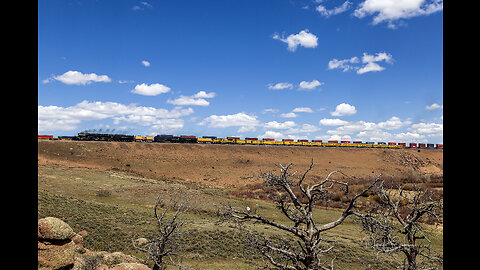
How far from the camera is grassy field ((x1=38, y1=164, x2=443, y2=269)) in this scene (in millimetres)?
20484

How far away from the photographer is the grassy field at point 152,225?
20484 millimetres

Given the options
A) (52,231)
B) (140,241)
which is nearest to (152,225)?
(140,241)

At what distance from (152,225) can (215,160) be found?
151ft

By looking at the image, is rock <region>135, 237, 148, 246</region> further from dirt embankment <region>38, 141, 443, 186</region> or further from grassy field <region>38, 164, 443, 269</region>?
dirt embankment <region>38, 141, 443, 186</region>

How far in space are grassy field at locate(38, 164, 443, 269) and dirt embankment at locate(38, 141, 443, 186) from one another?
18.4 metres

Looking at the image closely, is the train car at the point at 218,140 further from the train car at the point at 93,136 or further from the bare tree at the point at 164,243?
the bare tree at the point at 164,243

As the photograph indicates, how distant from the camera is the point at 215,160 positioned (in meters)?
71.4

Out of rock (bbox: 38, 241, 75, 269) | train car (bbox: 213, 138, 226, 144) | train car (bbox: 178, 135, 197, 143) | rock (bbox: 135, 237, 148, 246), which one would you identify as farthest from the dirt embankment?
rock (bbox: 38, 241, 75, 269)

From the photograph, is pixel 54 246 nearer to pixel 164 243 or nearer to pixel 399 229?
pixel 164 243

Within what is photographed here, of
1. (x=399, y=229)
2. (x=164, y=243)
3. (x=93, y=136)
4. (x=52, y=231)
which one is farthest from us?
(x=93, y=136)

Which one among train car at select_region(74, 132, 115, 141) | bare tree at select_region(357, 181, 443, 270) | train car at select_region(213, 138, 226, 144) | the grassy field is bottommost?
the grassy field

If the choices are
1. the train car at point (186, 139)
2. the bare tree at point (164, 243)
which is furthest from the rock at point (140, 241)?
the train car at point (186, 139)

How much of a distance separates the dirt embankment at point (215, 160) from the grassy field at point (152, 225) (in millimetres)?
18393
